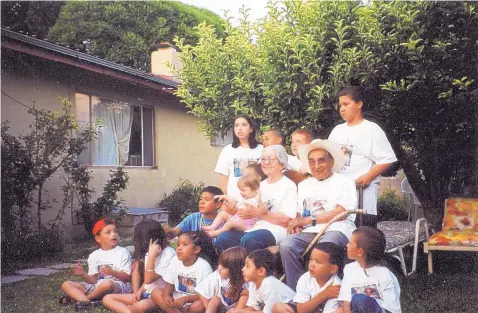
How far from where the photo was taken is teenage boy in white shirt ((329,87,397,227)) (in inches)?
165

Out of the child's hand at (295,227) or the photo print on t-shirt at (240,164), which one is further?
the photo print on t-shirt at (240,164)

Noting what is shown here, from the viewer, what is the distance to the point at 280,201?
4.12m

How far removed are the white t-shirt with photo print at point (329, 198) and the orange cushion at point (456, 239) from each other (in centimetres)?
226

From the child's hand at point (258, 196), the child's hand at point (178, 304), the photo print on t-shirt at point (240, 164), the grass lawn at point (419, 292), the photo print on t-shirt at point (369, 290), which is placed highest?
the photo print on t-shirt at point (240, 164)

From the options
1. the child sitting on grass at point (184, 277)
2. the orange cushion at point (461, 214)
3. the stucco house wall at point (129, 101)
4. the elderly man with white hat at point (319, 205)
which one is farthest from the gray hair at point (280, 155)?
the stucco house wall at point (129, 101)

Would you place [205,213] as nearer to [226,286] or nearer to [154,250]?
[154,250]

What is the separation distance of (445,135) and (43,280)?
13.9 feet

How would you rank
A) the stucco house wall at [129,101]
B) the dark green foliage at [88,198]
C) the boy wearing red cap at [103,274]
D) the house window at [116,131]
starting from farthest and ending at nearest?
the house window at [116,131] < the dark green foliage at [88,198] < the stucco house wall at [129,101] < the boy wearing red cap at [103,274]

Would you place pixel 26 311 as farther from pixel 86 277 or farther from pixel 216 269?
pixel 216 269

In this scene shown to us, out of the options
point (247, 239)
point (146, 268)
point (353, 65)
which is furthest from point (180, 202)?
point (247, 239)

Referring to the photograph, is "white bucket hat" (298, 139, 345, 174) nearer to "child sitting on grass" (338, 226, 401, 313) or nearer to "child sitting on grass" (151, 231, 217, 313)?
"child sitting on grass" (338, 226, 401, 313)

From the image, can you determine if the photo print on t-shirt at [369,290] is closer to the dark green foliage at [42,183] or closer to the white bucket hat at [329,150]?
the white bucket hat at [329,150]

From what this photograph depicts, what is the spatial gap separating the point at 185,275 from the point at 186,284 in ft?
0.22

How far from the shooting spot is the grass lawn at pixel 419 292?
4.55m
